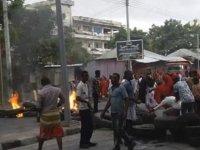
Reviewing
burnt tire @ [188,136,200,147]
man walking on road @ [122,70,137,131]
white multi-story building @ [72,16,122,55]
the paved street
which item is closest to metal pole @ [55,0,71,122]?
the paved street

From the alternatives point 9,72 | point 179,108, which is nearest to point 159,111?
point 179,108

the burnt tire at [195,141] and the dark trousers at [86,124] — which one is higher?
the dark trousers at [86,124]

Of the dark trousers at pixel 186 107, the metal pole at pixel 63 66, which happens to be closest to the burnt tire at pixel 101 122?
the metal pole at pixel 63 66

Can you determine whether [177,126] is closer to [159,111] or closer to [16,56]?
[159,111]

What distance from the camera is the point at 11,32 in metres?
29.5

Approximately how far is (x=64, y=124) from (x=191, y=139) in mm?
5065

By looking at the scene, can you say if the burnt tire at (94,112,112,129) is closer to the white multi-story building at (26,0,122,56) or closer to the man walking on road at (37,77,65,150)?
the man walking on road at (37,77,65,150)

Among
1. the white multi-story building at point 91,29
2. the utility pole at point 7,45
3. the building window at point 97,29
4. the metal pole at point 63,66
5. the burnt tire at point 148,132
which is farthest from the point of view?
the building window at point 97,29

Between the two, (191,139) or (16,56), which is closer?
(191,139)

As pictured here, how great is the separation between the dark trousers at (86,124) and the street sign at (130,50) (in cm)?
1613

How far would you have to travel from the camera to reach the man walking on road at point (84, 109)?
10516mm

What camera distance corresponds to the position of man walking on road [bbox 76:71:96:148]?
10516 mm

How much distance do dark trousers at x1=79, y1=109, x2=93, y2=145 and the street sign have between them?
52.9ft

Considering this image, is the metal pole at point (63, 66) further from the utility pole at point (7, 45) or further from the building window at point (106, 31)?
the building window at point (106, 31)
